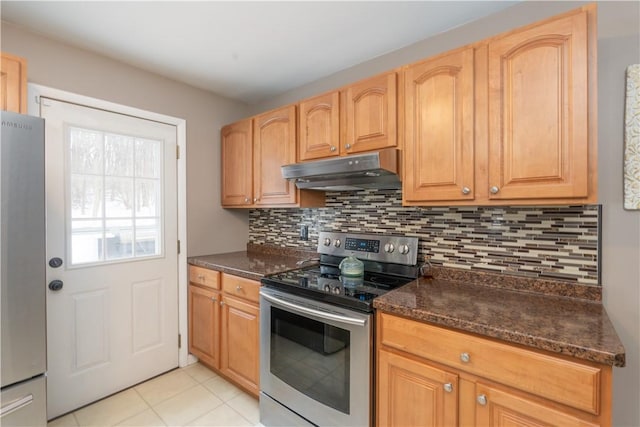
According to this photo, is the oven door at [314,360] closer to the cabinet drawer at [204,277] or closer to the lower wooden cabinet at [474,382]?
the lower wooden cabinet at [474,382]

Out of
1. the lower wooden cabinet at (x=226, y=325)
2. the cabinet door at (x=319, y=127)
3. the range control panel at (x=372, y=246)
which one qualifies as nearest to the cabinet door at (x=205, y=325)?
the lower wooden cabinet at (x=226, y=325)

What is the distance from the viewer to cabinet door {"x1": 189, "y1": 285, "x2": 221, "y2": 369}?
2154mm

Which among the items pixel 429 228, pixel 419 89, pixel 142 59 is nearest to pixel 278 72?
pixel 142 59

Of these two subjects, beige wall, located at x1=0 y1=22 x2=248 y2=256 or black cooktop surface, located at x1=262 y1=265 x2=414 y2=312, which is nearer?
black cooktop surface, located at x1=262 y1=265 x2=414 y2=312

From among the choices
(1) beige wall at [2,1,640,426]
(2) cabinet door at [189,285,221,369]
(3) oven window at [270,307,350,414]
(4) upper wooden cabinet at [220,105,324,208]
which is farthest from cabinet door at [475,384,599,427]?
(2) cabinet door at [189,285,221,369]

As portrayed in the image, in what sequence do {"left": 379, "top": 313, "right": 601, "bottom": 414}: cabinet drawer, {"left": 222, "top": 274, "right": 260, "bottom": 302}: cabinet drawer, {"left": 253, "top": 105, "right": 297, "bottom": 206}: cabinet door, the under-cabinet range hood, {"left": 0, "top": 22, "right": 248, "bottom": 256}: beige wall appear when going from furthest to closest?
{"left": 253, "top": 105, "right": 297, "bottom": 206}: cabinet door, {"left": 222, "top": 274, "right": 260, "bottom": 302}: cabinet drawer, {"left": 0, "top": 22, "right": 248, "bottom": 256}: beige wall, the under-cabinet range hood, {"left": 379, "top": 313, "right": 601, "bottom": 414}: cabinet drawer

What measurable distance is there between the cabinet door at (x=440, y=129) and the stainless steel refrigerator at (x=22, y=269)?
170 centimetres

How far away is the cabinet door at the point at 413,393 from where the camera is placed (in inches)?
44.7

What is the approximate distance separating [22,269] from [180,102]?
1.67 metres

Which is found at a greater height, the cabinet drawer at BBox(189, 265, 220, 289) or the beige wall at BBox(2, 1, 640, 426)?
the beige wall at BBox(2, 1, 640, 426)

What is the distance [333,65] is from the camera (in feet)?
7.17

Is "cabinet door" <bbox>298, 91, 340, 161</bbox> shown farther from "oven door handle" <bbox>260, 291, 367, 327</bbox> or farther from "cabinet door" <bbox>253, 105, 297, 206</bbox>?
"oven door handle" <bbox>260, 291, 367, 327</bbox>

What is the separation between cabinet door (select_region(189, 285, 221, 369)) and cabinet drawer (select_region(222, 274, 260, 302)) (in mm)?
140

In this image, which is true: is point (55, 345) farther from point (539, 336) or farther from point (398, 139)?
point (539, 336)
